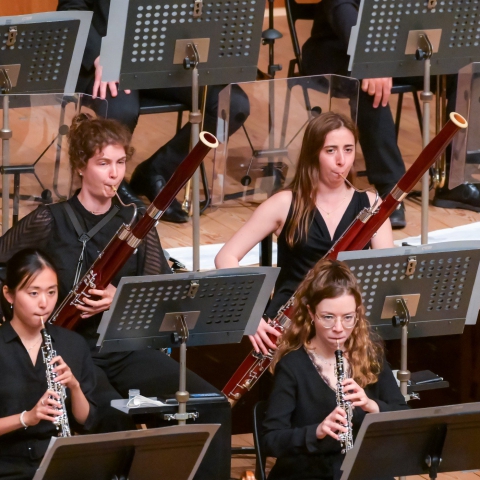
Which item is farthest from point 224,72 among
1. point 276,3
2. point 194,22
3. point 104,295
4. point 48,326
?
point 276,3

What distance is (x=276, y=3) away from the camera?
21.8 feet

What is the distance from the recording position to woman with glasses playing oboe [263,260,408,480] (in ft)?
8.69

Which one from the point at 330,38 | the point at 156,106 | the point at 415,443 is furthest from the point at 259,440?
the point at 330,38

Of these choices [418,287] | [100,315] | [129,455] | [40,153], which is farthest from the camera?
[40,153]

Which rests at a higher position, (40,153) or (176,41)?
(176,41)

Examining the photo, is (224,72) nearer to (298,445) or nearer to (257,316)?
(257,316)

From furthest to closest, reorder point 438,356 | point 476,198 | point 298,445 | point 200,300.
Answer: point 476,198 < point 438,356 < point 200,300 < point 298,445

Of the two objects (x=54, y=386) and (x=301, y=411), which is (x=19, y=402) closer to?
(x=54, y=386)

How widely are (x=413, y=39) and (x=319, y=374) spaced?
4.27 feet

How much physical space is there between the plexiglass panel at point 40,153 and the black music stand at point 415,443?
1.71 m

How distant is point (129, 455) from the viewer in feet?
7.69

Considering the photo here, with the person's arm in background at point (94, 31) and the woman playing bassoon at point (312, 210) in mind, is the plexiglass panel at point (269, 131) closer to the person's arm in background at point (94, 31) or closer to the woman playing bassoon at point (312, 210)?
the woman playing bassoon at point (312, 210)

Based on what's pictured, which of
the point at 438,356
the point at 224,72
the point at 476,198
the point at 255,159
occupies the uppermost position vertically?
the point at 224,72

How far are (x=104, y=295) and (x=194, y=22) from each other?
3.00ft
